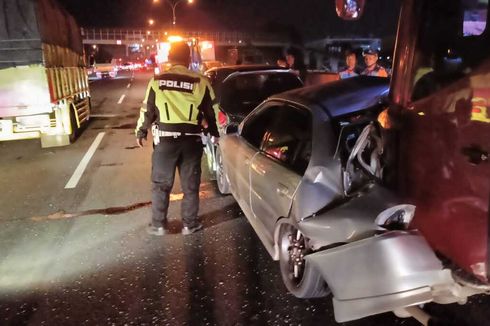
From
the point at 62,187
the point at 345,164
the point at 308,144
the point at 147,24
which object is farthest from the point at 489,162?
the point at 147,24

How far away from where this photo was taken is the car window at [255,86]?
23.7ft

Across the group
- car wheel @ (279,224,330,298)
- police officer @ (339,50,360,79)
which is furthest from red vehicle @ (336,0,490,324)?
police officer @ (339,50,360,79)

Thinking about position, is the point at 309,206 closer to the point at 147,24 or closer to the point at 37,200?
the point at 37,200

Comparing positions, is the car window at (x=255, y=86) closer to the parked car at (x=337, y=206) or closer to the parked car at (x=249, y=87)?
the parked car at (x=249, y=87)

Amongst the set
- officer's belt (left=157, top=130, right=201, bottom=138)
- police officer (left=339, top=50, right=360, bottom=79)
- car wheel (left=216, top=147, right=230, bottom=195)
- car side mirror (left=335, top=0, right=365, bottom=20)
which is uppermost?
car side mirror (left=335, top=0, right=365, bottom=20)

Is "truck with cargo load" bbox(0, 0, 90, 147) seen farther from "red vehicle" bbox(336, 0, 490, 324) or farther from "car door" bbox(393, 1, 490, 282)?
"car door" bbox(393, 1, 490, 282)

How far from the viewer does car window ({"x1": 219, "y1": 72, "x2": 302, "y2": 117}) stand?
7.23m

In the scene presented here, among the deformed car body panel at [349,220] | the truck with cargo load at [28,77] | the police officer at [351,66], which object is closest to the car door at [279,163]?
the deformed car body panel at [349,220]

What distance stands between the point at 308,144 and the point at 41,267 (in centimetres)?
269

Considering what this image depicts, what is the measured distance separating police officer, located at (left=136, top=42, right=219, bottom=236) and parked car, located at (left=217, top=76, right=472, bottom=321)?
601mm

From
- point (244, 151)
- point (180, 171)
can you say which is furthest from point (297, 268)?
point (180, 171)

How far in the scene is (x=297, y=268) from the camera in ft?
11.7

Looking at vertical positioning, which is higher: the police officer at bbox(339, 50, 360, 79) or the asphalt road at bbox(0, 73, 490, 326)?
the police officer at bbox(339, 50, 360, 79)

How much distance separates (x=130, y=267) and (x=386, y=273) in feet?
8.12
